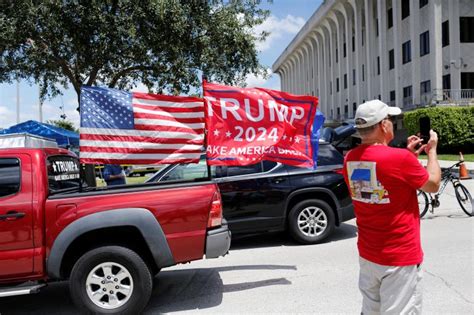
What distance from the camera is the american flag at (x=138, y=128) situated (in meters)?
4.47

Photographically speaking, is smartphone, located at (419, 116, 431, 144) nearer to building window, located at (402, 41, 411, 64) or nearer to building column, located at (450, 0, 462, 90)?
building column, located at (450, 0, 462, 90)

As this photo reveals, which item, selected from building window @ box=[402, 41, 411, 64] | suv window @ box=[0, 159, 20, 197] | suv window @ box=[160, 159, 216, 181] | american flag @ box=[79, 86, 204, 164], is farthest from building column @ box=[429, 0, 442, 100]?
suv window @ box=[0, 159, 20, 197]

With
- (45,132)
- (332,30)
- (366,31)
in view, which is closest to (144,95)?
(45,132)

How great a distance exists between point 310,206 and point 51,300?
3955mm

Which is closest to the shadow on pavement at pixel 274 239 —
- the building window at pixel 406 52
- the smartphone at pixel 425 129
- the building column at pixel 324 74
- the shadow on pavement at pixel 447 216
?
the shadow on pavement at pixel 447 216

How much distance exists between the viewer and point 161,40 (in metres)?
10.4

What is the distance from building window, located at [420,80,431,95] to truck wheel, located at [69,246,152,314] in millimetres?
32451

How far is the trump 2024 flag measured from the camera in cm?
481

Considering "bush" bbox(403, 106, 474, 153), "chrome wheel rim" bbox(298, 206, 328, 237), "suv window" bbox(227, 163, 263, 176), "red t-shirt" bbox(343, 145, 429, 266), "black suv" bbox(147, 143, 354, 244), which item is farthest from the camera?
"bush" bbox(403, 106, 474, 153)

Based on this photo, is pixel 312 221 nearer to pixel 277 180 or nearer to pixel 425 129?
pixel 277 180

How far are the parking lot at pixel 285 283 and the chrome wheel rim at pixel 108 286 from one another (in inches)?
18.6

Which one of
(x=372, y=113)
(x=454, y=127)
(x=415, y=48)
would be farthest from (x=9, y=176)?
(x=415, y=48)

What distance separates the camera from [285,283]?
16.5 ft

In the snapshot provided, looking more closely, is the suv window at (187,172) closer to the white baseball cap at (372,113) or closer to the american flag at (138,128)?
the american flag at (138,128)
